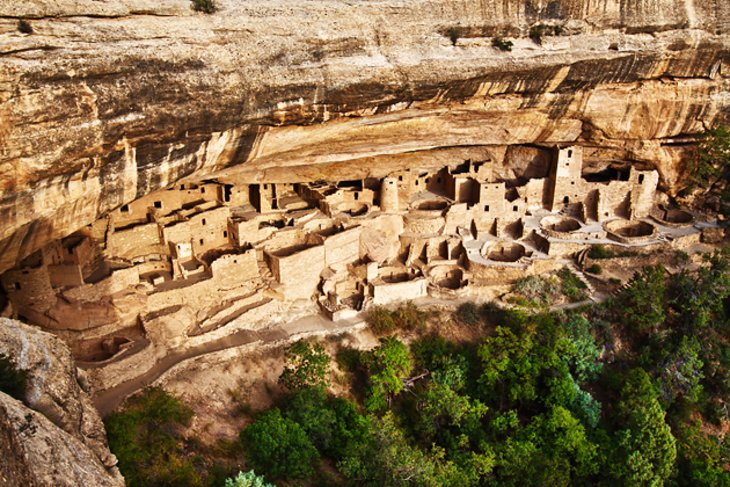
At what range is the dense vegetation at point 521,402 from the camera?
43.2ft

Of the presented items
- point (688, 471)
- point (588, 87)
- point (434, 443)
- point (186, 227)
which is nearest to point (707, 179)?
point (588, 87)

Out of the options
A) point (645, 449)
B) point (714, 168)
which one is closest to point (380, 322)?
point (645, 449)

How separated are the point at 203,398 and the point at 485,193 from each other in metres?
10.4

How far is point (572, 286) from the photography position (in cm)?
1828

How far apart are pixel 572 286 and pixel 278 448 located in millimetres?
10219

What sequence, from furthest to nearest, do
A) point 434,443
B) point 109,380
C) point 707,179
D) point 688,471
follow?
point 707,179 < point 688,471 < point 434,443 < point 109,380

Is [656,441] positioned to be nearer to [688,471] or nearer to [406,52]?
[688,471]

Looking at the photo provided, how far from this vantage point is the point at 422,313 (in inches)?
688

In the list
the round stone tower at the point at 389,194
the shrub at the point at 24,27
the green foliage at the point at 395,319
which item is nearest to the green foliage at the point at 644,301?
the green foliage at the point at 395,319

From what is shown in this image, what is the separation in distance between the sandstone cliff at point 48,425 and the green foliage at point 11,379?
0.09 meters

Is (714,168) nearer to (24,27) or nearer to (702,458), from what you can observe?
(702,458)

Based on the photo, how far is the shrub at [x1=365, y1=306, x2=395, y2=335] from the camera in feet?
55.1

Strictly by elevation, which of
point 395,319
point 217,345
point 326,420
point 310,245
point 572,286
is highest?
point 310,245

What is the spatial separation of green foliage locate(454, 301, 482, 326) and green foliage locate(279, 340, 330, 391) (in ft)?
14.7
